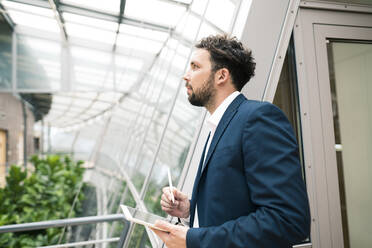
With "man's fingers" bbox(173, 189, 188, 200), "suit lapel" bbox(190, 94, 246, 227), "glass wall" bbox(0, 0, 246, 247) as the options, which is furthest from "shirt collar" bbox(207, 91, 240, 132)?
"glass wall" bbox(0, 0, 246, 247)

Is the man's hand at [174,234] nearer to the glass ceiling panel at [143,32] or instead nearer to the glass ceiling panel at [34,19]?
the glass ceiling panel at [143,32]

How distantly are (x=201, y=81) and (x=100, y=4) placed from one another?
4491mm

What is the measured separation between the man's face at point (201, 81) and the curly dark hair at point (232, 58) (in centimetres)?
4

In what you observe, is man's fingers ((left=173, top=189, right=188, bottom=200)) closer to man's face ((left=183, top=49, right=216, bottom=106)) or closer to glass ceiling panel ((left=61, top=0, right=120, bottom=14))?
man's face ((left=183, top=49, right=216, bottom=106))

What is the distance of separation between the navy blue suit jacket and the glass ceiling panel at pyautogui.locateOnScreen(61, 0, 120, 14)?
14.8 feet

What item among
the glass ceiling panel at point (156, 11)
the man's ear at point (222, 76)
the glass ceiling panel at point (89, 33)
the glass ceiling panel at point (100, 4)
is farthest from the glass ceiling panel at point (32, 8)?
the man's ear at point (222, 76)

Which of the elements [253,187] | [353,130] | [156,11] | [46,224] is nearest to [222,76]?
[253,187]

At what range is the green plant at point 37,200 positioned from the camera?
6028mm

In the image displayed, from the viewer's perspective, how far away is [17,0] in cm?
516

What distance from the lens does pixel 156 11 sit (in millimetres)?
5457

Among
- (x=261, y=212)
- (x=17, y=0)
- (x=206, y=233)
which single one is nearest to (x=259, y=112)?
(x=261, y=212)

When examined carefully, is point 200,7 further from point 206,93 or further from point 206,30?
point 206,93

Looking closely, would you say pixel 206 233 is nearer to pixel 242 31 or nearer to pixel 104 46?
pixel 242 31

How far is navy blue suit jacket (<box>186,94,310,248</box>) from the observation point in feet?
3.31
